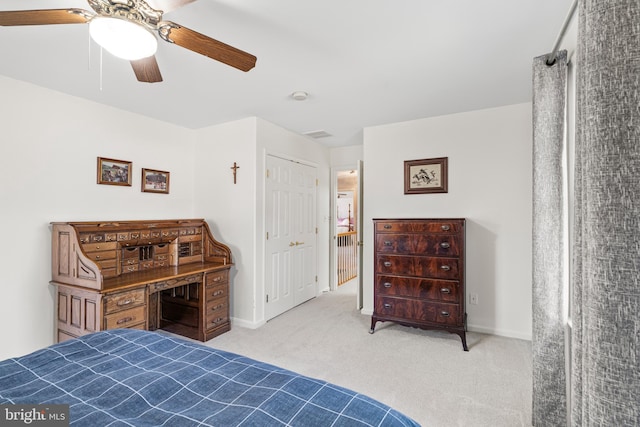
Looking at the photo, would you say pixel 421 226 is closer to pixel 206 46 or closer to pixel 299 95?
pixel 299 95

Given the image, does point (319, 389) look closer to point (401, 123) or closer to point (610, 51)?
point (610, 51)

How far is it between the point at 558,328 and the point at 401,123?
9.21 ft

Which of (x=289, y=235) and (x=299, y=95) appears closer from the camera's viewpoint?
Answer: (x=299, y=95)

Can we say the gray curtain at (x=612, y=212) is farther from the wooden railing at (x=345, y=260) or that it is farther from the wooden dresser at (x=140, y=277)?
the wooden railing at (x=345, y=260)

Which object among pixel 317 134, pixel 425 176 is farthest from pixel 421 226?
pixel 317 134

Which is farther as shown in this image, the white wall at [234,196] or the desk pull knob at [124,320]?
the white wall at [234,196]

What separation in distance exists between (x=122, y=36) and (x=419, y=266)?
9.86 feet

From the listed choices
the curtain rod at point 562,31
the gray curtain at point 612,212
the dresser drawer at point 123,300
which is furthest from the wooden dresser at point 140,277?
the curtain rod at point 562,31

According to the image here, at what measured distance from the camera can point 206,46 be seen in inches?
64.7

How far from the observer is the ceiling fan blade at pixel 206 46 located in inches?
60.6

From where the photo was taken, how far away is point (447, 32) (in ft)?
6.59

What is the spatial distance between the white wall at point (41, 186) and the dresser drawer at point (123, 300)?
2.81 ft

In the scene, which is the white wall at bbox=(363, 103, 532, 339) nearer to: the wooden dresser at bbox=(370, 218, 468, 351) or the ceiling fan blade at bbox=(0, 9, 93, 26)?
the wooden dresser at bbox=(370, 218, 468, 351)

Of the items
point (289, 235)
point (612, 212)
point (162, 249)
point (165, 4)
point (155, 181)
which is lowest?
point (162, 249)
